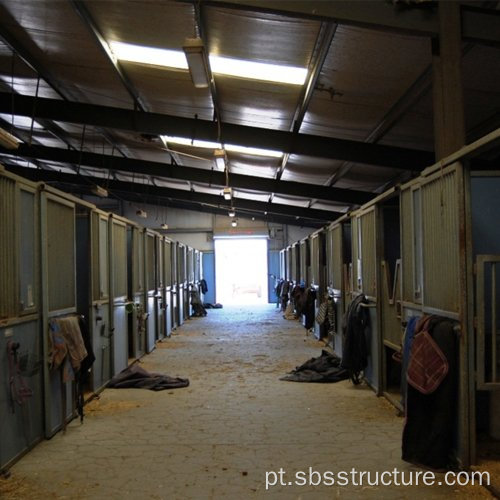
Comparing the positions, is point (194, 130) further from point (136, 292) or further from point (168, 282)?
point (168, 282)

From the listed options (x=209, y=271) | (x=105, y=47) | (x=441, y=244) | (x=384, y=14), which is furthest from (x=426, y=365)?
(x=209, y=271)

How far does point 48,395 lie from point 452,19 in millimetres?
4098

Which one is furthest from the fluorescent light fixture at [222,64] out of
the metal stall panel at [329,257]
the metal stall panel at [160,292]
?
the metal stall panel at [160,292]

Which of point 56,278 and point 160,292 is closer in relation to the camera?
point 56,278

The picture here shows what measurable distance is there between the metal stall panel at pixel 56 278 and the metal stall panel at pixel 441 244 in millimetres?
2762

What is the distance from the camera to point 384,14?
374 centimetres

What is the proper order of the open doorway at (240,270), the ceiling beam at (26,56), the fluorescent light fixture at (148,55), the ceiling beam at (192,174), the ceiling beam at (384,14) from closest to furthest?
the ceiling beam at (384,14) < the ceiling beam at (26,56) < the fluorescent light fixture at (148,55) < the ceiling beam at (192,174) < the open doorway at (240,270)

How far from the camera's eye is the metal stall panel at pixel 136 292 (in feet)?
23.1

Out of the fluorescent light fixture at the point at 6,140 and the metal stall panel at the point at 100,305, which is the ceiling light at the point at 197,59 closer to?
the fluorescent light fixture at the point at 6,140

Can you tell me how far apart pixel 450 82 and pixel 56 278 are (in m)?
3.40

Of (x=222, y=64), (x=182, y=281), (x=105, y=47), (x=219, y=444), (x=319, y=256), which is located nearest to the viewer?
(x=219, y=444)

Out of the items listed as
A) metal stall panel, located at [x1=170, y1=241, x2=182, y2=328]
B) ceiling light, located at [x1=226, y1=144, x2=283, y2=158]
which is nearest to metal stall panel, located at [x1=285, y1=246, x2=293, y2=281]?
metal stall panel, located at [x1=170, y1=241, x2=182, y2=328]

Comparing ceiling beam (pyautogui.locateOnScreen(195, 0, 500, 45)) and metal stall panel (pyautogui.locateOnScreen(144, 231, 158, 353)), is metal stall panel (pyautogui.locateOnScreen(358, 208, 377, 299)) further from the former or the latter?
metal stall panel (pyautogui.locateOnScreen(144, 231, 158, 353))

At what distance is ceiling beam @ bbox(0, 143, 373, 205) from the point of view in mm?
9742
